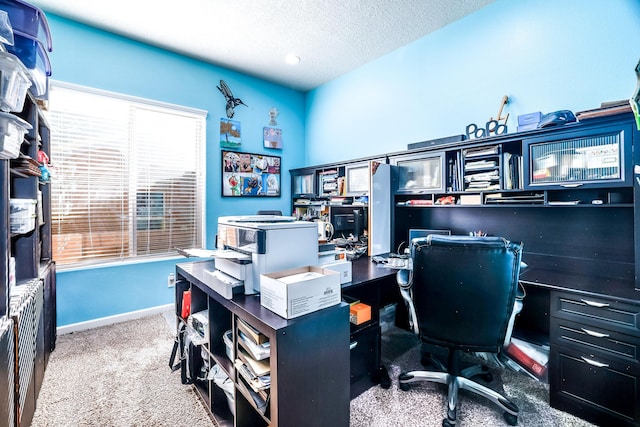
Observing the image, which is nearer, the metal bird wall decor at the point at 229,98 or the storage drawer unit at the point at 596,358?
the storage drawer unit at the point at 596,358

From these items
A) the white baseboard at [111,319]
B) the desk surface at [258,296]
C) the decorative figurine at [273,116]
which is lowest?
the white baseboard at [111,319]

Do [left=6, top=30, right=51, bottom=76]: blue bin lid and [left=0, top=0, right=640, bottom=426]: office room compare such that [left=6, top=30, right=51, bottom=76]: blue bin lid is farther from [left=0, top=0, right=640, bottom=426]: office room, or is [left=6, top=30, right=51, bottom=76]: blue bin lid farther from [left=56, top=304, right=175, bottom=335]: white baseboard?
A: [left=56, top=304, right=175, bottom=335]: white baseboard

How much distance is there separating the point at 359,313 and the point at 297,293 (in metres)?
0.79

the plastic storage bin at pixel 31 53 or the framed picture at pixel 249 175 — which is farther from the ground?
the plastic storage bin at pixel 31 53

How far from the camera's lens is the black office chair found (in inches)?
57.6

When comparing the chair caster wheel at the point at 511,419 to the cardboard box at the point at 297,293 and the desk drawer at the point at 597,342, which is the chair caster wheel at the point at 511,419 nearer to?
the desk drawer at the point at 597,342

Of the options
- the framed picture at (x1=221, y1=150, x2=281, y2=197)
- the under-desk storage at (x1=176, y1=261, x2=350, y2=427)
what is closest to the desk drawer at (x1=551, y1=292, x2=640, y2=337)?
the under-desk storage at (x1=176, y1=261, x2=350, y2=427)

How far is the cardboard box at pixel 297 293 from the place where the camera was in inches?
43.5

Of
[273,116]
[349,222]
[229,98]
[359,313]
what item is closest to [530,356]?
[359,313]

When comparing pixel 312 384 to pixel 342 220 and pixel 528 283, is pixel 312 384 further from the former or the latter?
pixel 342 220

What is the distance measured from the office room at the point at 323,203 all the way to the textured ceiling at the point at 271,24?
2 centimetres

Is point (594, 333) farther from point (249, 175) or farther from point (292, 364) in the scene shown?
point (249, 175)

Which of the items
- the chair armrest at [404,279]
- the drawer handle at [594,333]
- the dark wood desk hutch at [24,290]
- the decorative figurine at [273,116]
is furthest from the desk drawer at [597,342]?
the decorative figurine at [273,116]

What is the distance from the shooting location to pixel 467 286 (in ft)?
4.92
